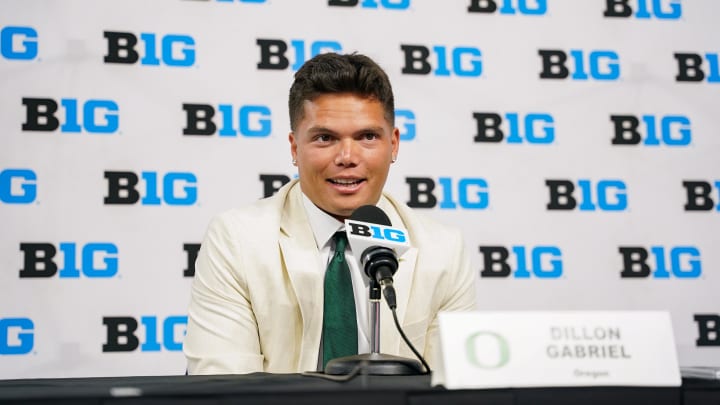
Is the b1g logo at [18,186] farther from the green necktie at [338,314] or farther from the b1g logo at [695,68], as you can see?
the b1g logo at [695,68]

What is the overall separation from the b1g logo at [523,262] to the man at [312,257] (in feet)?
3.18

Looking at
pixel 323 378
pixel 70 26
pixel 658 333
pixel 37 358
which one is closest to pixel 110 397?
pixel 323 378

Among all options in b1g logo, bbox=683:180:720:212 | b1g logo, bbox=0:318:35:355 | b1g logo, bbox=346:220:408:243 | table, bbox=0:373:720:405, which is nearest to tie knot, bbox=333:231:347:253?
b1g logo, bbox=346:220:408:243

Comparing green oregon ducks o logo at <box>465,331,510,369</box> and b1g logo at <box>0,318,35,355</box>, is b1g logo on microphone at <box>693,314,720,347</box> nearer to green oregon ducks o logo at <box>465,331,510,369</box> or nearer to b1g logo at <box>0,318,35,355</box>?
green oregon ducks o logo at <box>465,331,510,369</box>

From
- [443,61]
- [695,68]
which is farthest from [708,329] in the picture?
[443,61]

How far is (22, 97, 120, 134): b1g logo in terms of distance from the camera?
9.12 ft

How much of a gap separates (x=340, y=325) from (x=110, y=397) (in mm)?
912

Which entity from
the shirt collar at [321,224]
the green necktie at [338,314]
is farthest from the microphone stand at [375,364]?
the shirt collar at [321,224]

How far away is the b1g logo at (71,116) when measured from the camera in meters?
2.78

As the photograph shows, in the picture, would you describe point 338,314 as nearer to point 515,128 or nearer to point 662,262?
point 515,128

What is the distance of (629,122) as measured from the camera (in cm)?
313

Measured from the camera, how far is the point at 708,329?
309cm

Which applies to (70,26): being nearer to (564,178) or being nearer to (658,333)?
(564,178)

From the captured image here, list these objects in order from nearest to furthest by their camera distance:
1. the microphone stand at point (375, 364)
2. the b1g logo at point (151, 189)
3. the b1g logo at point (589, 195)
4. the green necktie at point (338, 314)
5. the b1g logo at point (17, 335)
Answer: the microphone stand at point (375, 364)
the green necktie at point (338, 314)
the b1g logo at point (17, 335)
the b1g logo at point (151, 189)
the b1g logo at point (589, 195)
